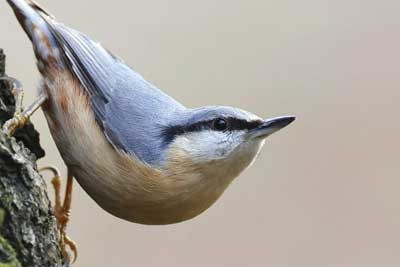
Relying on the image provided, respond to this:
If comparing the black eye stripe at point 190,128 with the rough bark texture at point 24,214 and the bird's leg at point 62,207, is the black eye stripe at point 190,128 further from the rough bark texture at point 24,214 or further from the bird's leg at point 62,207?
the rough bark texture at point 24,214

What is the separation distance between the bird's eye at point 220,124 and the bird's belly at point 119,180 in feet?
0.63

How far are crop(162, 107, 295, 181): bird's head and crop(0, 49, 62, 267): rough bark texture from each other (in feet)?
2.21

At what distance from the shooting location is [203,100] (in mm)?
4477

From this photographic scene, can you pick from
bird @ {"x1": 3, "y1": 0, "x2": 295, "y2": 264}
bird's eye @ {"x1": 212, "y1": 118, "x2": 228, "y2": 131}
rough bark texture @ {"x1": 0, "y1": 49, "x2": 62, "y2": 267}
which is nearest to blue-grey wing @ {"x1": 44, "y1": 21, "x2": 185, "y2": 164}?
bird @ {"x1": 3, "y1": 0, "x2": 295, "y2": 264}

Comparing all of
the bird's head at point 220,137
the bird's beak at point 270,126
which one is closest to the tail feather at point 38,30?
the bird's head at point 220,137

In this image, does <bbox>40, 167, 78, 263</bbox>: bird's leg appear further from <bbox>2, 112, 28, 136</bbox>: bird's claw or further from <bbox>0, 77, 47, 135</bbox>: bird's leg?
<bbox>2, 112, 28, 136</bbox>: bird's claw

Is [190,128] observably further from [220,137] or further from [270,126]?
[270,126]

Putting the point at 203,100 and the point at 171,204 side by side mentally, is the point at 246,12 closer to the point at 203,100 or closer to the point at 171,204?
the point at 203,100

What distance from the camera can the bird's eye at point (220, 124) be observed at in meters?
2.84

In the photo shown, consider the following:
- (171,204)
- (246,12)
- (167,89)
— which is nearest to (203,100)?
(167,89)

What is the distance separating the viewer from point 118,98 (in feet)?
9.80

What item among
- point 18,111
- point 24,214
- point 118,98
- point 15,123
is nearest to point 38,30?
point 118,98

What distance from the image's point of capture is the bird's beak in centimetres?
278

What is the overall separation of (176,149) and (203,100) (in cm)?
163
